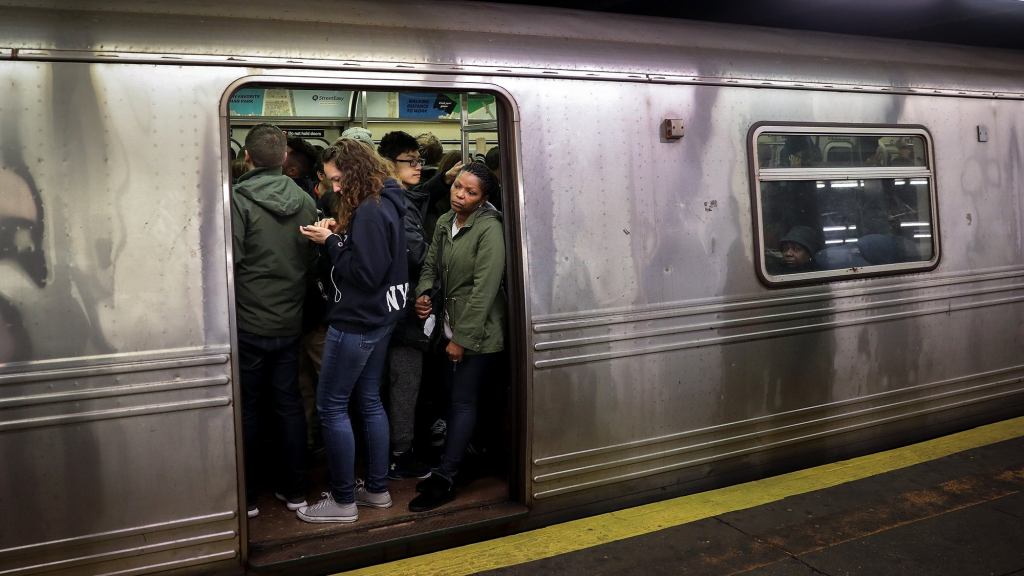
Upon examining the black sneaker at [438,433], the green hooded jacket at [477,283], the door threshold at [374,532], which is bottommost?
the door threshold at [374,532]

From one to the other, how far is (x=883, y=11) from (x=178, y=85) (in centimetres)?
381

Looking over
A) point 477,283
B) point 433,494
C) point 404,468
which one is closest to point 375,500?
point 433,494

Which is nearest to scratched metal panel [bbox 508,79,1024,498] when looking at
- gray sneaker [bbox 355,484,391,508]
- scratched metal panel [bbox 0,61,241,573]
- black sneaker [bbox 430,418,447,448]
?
gray sneaker [bbox 355,484,391,508]

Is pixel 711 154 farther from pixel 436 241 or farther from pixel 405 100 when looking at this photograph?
pixel 405 100

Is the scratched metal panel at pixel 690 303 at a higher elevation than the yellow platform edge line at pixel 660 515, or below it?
higher

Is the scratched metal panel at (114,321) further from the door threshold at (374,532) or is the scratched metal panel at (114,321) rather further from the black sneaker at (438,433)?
the black sneaker at (438,433)

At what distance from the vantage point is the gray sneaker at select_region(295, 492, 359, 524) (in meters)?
3.88

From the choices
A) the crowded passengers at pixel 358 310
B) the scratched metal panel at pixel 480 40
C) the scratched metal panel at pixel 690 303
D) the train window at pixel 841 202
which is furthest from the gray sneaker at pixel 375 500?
the train window at pixel 841 202

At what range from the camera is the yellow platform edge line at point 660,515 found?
3.73 metres

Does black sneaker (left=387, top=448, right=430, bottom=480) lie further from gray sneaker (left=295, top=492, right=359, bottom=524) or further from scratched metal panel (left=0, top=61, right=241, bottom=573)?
scratched metal panel (left=0, top=61, right=241, bottom=573)

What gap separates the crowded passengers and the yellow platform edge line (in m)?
0.40

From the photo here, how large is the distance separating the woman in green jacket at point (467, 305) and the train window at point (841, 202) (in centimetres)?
157

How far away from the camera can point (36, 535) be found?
Answer: 3.09 m

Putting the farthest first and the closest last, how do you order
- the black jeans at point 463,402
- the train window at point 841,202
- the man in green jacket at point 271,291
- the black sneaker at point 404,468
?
the train window at point 841,202
the black sneaker at point 404,468
the black jeans at point 463,402
the man in green jacket at point 271,291
